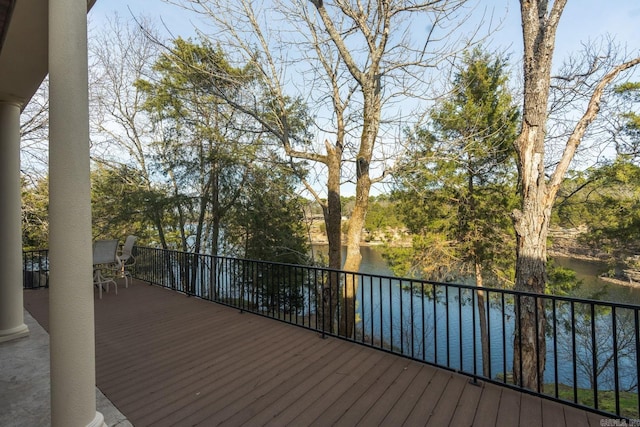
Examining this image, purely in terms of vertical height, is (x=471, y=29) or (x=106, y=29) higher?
(x=106, y=29)

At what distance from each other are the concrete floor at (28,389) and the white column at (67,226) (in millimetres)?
610

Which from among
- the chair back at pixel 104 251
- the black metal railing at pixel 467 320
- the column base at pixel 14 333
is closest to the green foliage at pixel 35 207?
the black metal railing at pixel 467 320

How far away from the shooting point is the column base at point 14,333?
339cm

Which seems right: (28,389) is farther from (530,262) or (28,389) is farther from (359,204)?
(530,262)

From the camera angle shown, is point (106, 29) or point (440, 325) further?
point (440, 325)

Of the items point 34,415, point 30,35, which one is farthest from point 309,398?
point 30,35

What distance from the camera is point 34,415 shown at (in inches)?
84.8

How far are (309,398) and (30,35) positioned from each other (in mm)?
3827

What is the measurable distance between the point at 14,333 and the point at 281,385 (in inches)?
134

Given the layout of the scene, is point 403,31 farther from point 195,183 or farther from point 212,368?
point 195,183

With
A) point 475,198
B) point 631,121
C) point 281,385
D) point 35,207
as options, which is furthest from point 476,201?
point 35,207

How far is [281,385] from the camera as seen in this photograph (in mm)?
2623

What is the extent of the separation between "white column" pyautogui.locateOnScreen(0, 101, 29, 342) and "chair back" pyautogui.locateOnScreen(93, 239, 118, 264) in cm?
213

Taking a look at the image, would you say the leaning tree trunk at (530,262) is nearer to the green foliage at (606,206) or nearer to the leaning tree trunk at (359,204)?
the leaning tree trunk at (359,204)
